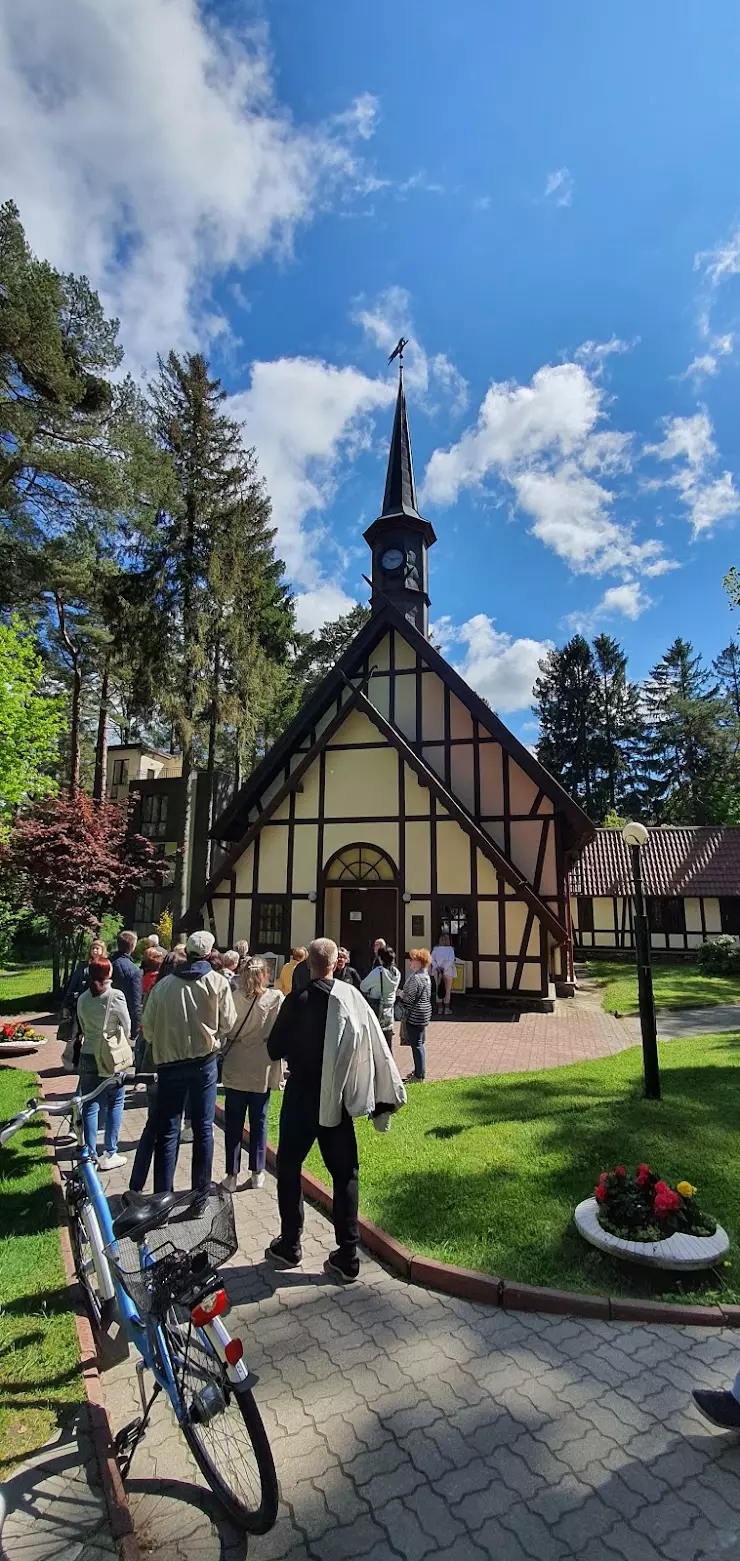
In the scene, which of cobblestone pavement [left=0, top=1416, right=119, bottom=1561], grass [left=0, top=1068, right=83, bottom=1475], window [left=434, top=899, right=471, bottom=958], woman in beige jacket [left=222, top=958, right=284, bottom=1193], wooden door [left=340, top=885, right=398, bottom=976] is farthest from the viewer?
wooden door [left=340, top=885, right=398, bottom=976]

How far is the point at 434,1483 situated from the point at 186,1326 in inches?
→ 44.2

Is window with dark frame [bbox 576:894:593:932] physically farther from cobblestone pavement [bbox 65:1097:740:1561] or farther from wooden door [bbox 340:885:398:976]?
cobblestone pavement [bbox 65:1097:740:1561]

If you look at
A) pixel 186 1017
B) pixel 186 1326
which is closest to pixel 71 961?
pixel 186 1017

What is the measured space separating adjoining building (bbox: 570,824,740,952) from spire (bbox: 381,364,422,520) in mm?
12836

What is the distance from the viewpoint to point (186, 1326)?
273 centimetres

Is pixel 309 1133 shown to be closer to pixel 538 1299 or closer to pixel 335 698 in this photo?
pixel 538 1299

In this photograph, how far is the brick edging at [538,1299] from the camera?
384 centimetres

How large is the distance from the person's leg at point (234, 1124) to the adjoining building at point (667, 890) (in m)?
20.5

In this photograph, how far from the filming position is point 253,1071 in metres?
5.50

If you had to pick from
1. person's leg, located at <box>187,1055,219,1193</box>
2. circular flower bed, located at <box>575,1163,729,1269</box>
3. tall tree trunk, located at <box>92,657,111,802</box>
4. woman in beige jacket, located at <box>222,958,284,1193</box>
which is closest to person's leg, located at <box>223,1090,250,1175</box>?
woman in beige jacket, located at <box>222,958,284,1193</box>

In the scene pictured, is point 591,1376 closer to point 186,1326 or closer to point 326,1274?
point 326,1274

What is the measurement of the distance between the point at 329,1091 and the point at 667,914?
2413 cm

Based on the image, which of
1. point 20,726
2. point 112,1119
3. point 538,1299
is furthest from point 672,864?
point 538,1299

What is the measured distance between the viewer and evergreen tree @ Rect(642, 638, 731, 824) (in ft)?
151
